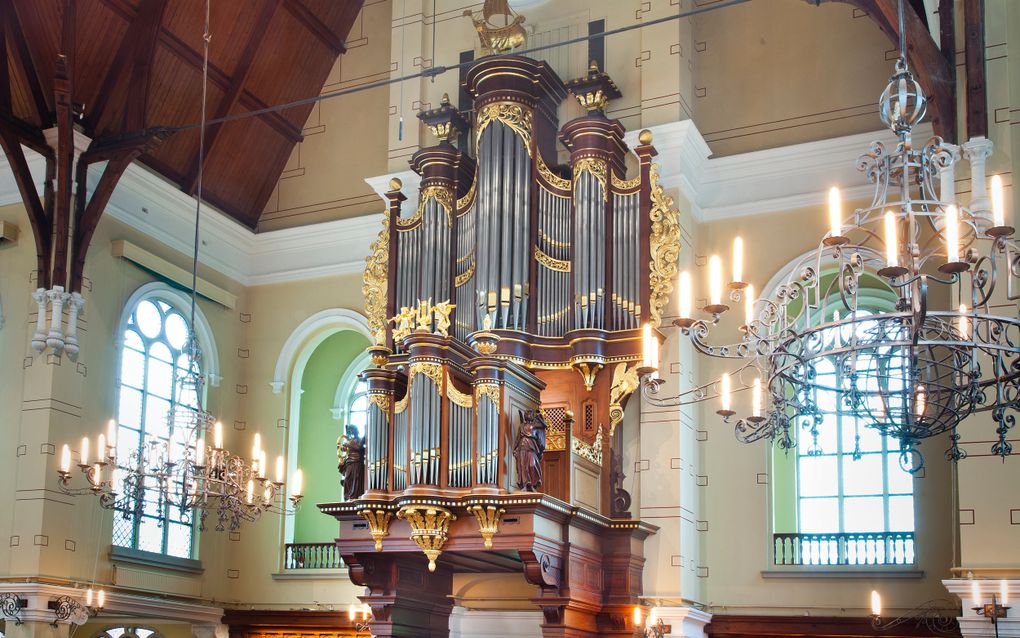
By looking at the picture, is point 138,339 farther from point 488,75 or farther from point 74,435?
point 488,75

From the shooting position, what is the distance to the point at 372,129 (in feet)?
58.7

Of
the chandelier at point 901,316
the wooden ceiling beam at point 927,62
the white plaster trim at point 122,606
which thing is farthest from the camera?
the white plaster trim at point 122,606

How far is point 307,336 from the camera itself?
17391 mm

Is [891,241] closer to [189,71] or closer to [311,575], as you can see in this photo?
[311,575]

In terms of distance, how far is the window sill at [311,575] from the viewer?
16.2m

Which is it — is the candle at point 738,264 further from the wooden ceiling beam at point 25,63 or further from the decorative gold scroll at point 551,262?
the wooden ceiling beam at point 25,63

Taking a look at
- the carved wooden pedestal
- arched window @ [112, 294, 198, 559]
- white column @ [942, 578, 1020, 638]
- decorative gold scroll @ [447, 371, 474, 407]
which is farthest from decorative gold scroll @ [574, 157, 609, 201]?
white column @ [942, 578, 1020, 638]

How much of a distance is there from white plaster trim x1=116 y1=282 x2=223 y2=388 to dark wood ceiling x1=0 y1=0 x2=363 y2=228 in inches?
55.5

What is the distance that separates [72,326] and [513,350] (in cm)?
496

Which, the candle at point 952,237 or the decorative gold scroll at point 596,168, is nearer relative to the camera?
the candle at point 952,237

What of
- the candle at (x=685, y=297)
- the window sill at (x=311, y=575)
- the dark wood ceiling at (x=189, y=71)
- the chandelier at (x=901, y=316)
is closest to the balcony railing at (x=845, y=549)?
the chandelier at (x=901, y=316)

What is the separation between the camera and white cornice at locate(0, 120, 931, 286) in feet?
48.2

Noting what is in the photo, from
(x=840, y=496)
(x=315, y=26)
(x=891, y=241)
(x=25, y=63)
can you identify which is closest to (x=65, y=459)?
(x=25, y=63)

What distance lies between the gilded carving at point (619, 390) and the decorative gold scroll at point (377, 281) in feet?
10.2
